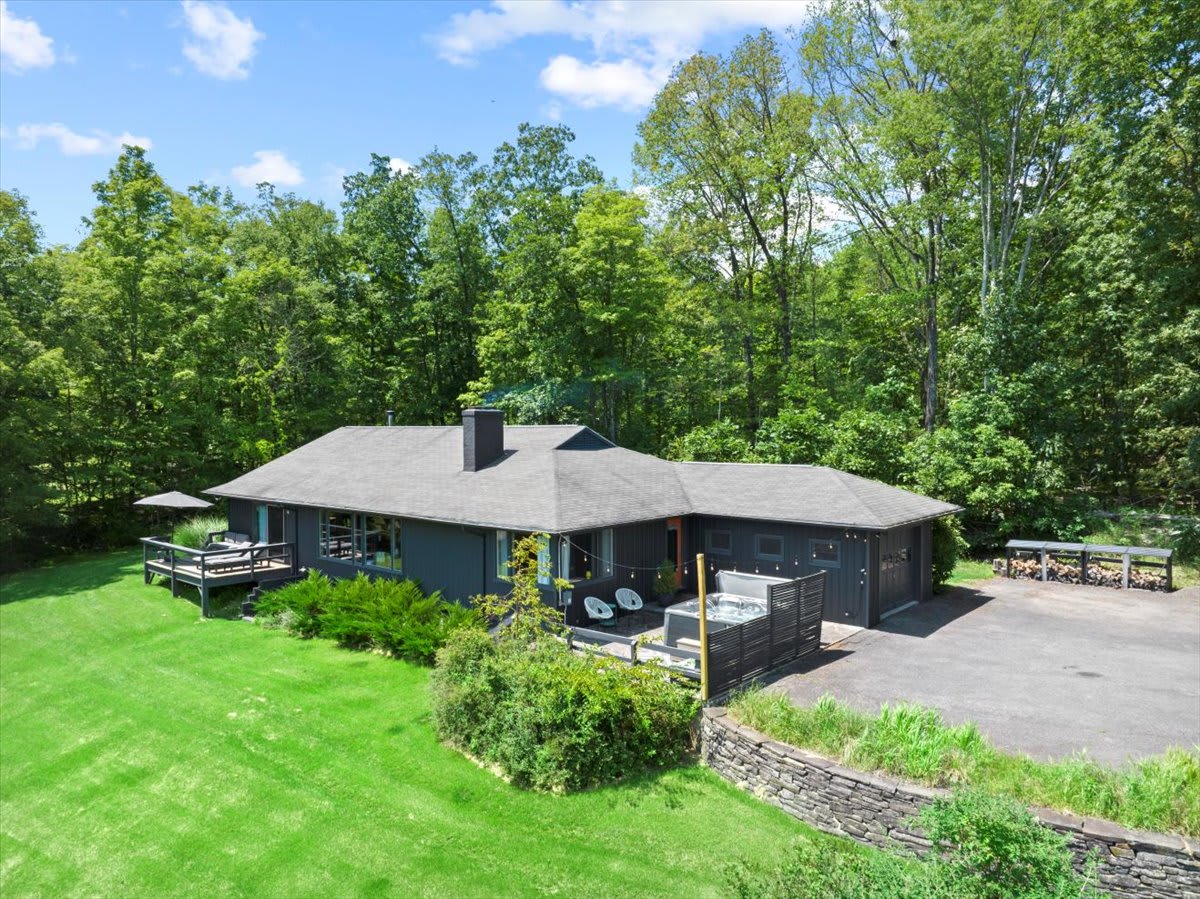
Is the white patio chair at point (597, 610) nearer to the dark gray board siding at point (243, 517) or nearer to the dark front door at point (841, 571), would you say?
the dark front door at point (841, 571)

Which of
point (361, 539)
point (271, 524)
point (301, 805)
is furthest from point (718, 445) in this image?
point (301, 805)

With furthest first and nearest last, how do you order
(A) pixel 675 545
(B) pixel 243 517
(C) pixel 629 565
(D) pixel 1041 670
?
1. (B) pixel 243 517
2. (A) pixel 675 545
3. (C) pixel 629 565
4. (D) pixel 1041 670

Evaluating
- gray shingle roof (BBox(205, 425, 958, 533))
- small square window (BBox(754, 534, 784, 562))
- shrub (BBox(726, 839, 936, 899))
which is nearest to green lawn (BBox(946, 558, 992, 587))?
gray shingle roof (BBox(205, 425, 958, 533))

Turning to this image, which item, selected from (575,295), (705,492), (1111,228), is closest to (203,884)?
(705,492)

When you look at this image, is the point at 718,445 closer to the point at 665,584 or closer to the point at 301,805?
the point at 665,584

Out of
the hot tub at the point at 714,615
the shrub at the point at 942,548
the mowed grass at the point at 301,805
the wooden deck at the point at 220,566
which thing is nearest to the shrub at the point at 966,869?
the mowed grass at the point at 301,805
